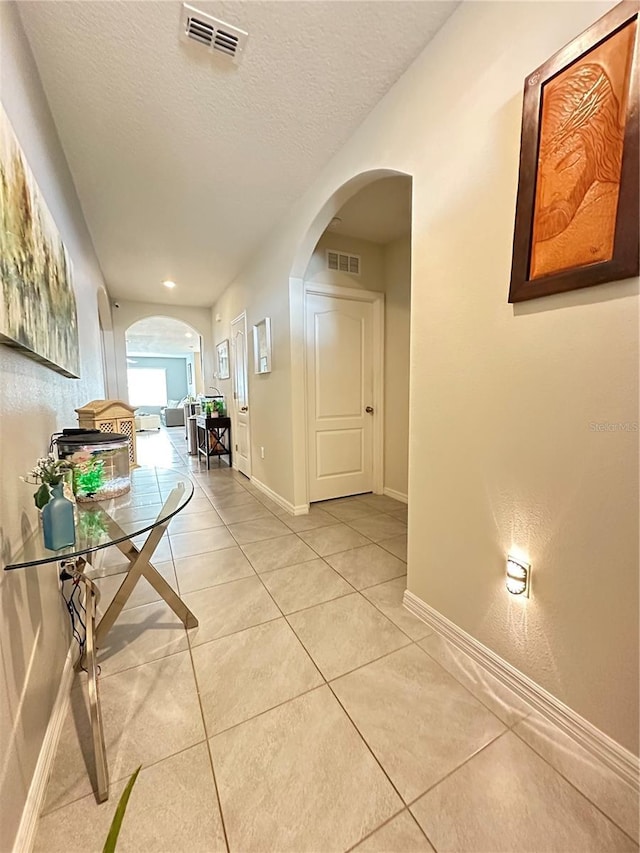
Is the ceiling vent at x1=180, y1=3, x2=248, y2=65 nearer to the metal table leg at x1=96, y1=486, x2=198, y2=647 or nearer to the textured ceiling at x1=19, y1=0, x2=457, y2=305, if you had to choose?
the textured ceiling at x1=19, y1=0, x2=457, y2=305

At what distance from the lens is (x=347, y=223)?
9.87 ft

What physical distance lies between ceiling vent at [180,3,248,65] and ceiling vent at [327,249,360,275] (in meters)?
1.76

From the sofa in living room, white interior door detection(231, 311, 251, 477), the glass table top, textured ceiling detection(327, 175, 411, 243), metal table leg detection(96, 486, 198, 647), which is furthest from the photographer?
the sofa in living room

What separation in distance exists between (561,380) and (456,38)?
4.78 feet

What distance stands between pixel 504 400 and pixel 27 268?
5.69ft

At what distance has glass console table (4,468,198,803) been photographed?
97 cm

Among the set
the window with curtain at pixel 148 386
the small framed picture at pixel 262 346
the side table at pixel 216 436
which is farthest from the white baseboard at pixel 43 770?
the window with curtain at pixel 148 386

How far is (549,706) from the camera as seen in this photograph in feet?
3.81

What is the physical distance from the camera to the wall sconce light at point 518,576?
47.9 inches

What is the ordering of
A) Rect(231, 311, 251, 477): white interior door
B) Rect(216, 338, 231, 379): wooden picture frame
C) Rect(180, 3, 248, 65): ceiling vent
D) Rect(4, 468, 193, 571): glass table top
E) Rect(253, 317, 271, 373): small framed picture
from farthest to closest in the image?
1. Rect(216, 338, 231, 379): wooden picture frame
2. Rect(231, 311, 251, 477): white interior door
3. Rect(253, 317, 271, 373): small framed picture
4. Rect(180, 3, 248, 65): ceiling vent
5. Rect(4, 468, 193, 571): glass table top

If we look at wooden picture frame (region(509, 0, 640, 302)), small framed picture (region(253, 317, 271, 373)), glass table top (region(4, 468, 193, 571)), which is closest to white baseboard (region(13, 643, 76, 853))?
glass table top (region(4, 468, 193, 571))

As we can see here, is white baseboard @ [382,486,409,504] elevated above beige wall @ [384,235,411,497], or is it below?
below

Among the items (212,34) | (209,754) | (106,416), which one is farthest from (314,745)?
(212,34)

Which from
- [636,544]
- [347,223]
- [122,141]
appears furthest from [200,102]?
[636,544]
